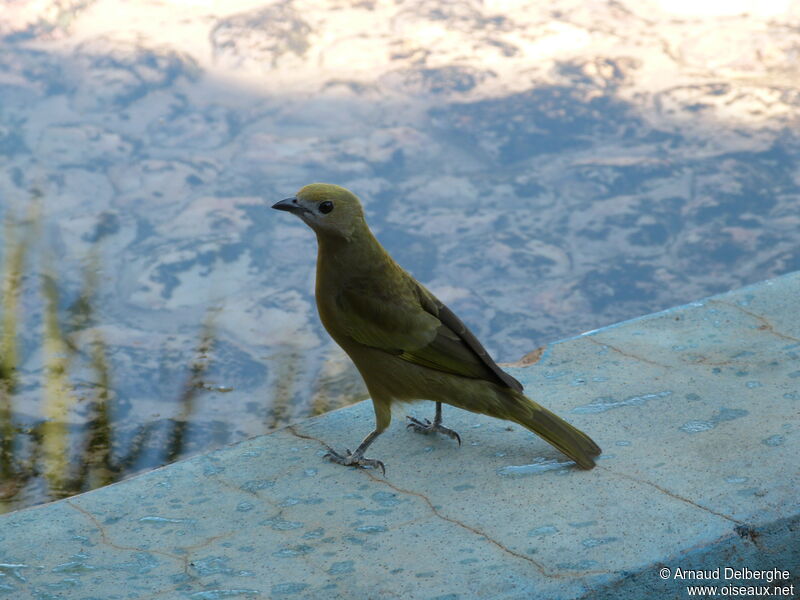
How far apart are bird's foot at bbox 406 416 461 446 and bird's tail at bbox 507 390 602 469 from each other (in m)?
0.24

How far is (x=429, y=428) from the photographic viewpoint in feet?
→ 8.57

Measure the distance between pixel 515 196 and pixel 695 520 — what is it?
345 centimetres

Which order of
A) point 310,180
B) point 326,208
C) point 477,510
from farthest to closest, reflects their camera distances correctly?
point 310,180 < point 326,208 < point 477,510

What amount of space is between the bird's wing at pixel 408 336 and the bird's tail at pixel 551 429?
2.0 inches

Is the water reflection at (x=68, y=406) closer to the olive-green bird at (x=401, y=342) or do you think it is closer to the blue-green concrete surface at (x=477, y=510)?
the blue-green concrete surface at (x=477, y=510)

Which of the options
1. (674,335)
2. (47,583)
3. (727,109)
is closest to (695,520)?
(674,335)

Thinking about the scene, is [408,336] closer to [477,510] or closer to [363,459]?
[363,459]

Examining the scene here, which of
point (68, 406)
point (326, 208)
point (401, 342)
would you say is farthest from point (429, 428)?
point (68, 406)

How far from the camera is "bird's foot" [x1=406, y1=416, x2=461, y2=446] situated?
258 centimetres

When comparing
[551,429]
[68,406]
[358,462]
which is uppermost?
[551,429]

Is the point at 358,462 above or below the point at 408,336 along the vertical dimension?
below

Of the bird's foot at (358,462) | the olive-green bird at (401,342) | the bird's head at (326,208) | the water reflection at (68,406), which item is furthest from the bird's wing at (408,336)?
the water reflection at (68,406)

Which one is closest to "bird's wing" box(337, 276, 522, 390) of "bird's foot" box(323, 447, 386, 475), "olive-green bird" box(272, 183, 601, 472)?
"olive-green bird" box(272, 183, 601, 472)

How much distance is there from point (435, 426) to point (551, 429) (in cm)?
35
